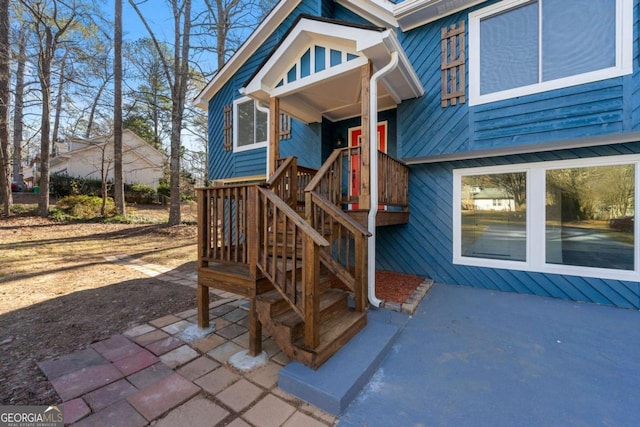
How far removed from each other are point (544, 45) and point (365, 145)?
3.10m

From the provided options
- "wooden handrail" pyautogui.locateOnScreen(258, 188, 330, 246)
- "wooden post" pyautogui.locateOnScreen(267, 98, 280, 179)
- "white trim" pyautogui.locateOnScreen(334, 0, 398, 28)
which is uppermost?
"white trim" pyautogui.locateOnScreen(334, 0, 398, 28)

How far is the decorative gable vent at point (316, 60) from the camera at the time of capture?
3773 mm

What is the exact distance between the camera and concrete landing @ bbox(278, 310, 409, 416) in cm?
193

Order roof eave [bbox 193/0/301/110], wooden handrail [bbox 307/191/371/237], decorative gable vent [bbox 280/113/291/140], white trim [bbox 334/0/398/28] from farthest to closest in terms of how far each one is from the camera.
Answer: decorative gable vent [bbox 280/113/291/140] → roof eave [bbox 193/0/301/110] → white trim [bbox 334/0/398/28] → wooden handrail [bbox 307/191/371/237]

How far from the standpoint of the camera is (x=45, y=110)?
11031 mm

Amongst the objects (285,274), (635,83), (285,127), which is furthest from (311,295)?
(285,127)

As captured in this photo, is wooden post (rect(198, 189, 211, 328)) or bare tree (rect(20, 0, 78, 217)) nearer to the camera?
wooden post (rect(198, 189, 211, 328))

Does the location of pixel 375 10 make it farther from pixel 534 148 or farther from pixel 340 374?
pixel 340 374

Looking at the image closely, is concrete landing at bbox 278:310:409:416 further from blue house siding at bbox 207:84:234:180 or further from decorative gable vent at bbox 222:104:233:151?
decorative gable vent at bbox 222:104:233:151

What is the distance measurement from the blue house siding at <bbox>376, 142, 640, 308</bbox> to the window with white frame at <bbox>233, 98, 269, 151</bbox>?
412cm

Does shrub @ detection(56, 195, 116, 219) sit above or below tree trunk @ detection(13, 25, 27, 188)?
below

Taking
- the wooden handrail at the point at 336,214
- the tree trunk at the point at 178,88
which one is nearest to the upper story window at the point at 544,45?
the wooden handrail at the point at 336,214

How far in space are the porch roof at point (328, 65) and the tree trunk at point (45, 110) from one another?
11.8 m

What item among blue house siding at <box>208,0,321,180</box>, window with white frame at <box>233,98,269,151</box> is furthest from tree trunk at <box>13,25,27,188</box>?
window with white frame at <box>233,98,269,151</box>
